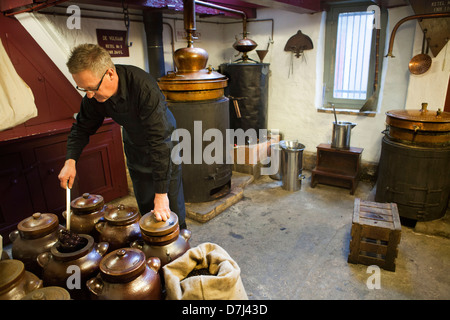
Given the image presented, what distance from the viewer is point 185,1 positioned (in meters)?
3.38

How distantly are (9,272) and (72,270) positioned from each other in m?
0.23

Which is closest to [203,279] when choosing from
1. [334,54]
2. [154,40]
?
[154,40]

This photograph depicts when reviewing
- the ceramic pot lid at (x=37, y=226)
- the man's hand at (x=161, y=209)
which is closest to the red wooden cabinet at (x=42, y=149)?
the ceramic pot lid at (x=37, y=226)

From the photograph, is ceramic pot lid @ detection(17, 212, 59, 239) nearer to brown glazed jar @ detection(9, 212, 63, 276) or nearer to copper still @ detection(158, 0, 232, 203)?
brown glazed jar @ detection(9, 212, 63, 276)

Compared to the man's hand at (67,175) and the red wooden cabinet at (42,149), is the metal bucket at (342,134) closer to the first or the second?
the red wooden cabinet at (42,149)

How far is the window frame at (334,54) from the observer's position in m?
4.55

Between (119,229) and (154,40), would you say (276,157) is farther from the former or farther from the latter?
(119,229)

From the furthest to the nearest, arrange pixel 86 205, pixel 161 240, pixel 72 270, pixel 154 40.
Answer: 1. pixel 154 40
2. pixel 86 205
3. pixel 161 240
4. pixel 72 270

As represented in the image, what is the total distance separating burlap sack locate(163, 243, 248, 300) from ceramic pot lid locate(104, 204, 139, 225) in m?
0.43

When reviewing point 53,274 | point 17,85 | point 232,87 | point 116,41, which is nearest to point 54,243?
point 53,274

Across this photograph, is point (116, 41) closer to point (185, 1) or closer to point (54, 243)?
point (185, 1)

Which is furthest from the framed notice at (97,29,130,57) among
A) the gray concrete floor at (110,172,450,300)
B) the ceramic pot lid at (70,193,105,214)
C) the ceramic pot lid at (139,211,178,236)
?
the ceramic pot lid at (139,211,178,236)

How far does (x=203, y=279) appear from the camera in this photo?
4.06 ft

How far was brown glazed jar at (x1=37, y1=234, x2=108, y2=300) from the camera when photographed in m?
1.32
